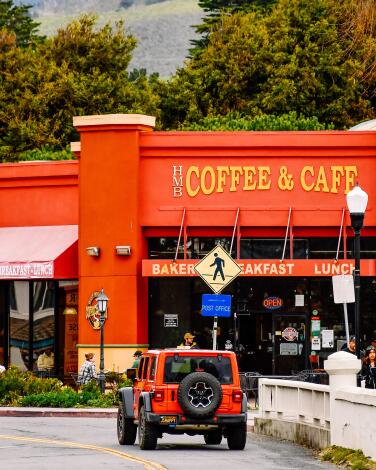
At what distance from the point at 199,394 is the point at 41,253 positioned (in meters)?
19.5

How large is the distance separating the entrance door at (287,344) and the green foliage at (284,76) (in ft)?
91.7

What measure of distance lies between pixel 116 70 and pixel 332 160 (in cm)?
3728

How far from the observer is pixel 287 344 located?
41875mm

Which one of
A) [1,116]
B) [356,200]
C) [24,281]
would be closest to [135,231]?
[24,281]

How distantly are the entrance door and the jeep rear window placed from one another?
17.9m

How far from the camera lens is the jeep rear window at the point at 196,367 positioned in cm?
2372

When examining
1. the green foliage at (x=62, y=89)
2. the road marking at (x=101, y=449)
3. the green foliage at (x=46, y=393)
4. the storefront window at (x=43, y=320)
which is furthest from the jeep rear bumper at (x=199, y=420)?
the green foliage at (x=62, y=89)

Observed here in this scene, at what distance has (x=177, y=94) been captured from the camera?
74.1 metres

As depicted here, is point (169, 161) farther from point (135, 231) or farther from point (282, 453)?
point (282, 453)

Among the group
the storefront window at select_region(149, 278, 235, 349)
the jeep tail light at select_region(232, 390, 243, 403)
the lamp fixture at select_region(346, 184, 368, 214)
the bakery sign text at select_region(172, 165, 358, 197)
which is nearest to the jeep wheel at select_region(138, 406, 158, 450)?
the jeep tail light at select_region(232, 390, 243, 403)

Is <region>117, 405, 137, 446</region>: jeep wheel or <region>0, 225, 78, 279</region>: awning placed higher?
<region>0, 225, 78, 279</region>: awning

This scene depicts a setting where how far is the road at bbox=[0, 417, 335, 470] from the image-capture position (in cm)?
2062

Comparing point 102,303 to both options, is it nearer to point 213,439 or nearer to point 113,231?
point 113,231

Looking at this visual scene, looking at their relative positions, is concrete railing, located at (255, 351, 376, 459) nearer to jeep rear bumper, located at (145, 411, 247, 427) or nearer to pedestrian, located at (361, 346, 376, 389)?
jeep rear bumper, located at (145, 411, 247, 427)
